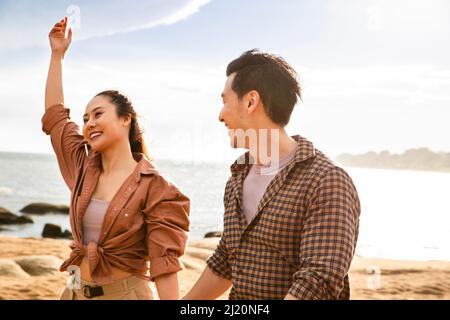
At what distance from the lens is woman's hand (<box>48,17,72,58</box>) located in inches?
120

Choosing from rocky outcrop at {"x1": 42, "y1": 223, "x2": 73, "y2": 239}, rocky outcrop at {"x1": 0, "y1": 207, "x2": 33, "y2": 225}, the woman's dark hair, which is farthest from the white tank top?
rocky outcrop at {"x1": 0, "y1": 207, "x2": 33, "y2": 225}

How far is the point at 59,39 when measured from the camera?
3.07m

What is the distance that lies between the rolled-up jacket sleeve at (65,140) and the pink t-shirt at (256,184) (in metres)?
1.02

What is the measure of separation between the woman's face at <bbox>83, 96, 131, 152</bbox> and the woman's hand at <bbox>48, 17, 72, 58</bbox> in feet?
1.88

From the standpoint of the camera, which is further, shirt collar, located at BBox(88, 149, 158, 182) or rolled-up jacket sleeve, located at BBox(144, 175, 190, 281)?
shirt collar, located at BBox(88, 149, 158, 182)

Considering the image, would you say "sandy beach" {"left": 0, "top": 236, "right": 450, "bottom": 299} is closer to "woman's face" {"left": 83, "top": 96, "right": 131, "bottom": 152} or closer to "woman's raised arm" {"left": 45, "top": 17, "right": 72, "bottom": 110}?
"woman's raised arm" {"left": 45, "top": 17, "right": 72, "bottom": 110}

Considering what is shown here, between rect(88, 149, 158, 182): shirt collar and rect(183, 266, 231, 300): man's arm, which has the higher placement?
rect(88, 149, 158, 182): shirt collar

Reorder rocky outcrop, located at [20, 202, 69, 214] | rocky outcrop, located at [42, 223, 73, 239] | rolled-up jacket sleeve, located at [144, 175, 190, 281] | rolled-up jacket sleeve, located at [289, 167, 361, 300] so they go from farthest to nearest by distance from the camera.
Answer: rocky outcrop, located at [20, 202, 69, 214], rocky outcrop, located at [42, 223, 73, 239], rolled-up jacket sleeve, located at [144, 175, 190, 281], rolled-up jacket sleeve, located at [289, 167, 361, 300]

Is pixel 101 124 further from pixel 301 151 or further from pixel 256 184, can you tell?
pixel 301 151

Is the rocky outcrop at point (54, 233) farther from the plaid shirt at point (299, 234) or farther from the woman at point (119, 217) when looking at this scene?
the plaid shirt at point (299, 234)

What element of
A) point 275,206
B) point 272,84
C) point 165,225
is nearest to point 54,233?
point 165,225

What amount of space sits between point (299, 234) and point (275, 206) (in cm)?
16
